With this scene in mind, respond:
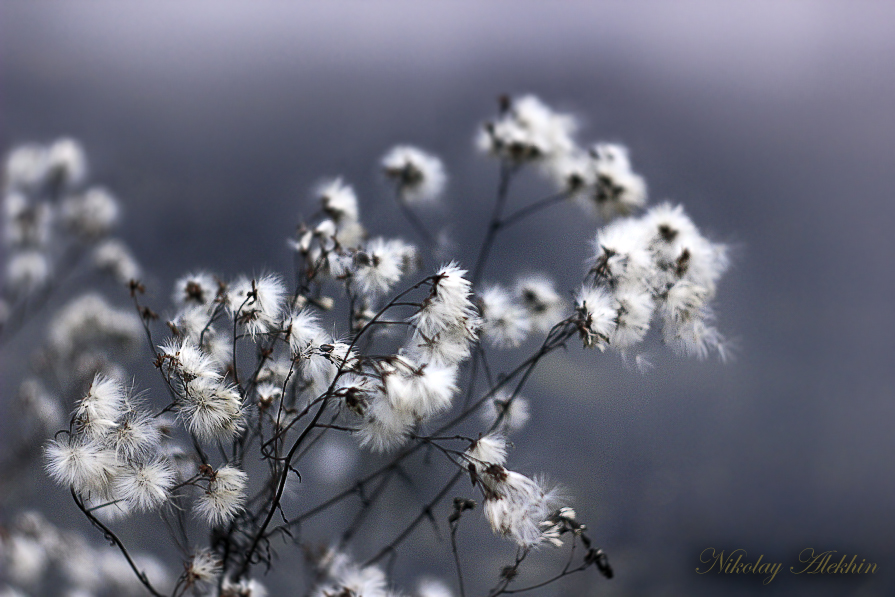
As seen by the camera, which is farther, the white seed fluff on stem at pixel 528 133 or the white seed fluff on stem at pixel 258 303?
the white seed fluff on stem at pixel 528 133

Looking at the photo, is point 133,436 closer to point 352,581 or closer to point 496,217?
point 352,581

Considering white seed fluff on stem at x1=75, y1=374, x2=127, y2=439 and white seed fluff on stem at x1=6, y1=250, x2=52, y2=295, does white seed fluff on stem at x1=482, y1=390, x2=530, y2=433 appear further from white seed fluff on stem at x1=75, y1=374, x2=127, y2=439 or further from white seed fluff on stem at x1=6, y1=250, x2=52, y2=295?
white seed fluff on stem at x1=6, y1=250, x2=52, y2=295

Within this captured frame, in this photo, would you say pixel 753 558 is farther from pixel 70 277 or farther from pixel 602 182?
pixel 70 277

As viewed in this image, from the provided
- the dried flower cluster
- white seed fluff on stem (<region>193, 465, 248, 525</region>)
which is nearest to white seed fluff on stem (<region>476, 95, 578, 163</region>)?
the dried flower cluster

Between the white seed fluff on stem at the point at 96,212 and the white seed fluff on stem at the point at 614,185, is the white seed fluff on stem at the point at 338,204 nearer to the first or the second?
the white seed fluff on stem at the point at 614,185
